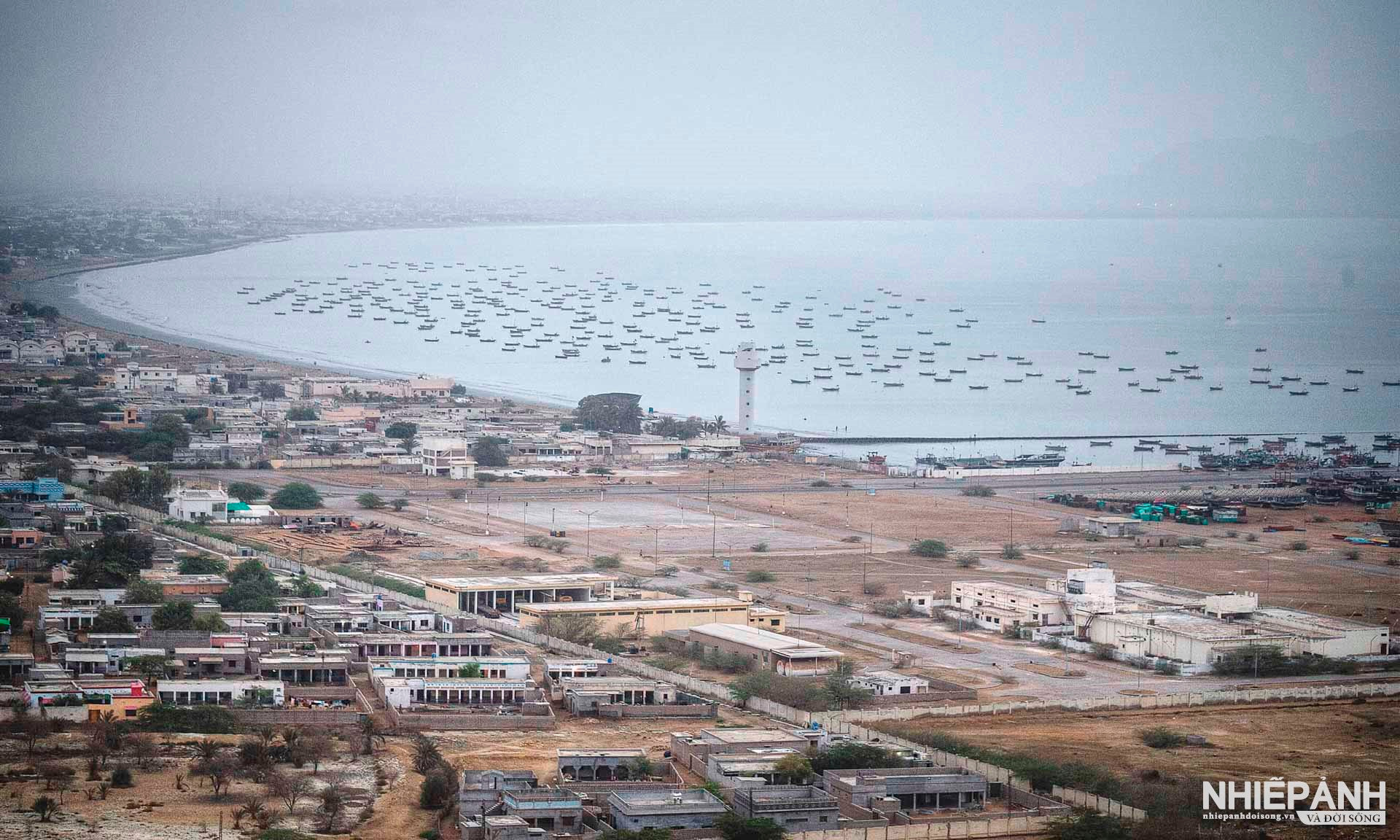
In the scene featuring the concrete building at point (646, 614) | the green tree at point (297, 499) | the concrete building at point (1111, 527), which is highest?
the green tree at point (297, 499)

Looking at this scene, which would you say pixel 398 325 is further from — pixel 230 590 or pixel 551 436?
pixel 230 590

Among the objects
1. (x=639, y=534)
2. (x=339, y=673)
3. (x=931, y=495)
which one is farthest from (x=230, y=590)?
(x=931, y=495)

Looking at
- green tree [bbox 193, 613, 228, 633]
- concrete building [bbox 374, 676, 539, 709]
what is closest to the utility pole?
green tree [bbox 193, 613, 228, 633]

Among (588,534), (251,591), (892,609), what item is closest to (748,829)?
(251,591)

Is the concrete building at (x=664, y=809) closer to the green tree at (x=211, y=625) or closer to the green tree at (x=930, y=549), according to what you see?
the green tree at (x=211, y=625)

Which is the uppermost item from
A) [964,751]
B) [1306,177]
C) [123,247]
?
[1306,177]

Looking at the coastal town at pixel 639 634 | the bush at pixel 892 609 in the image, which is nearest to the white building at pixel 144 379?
the coastal town at pixel 639 634
